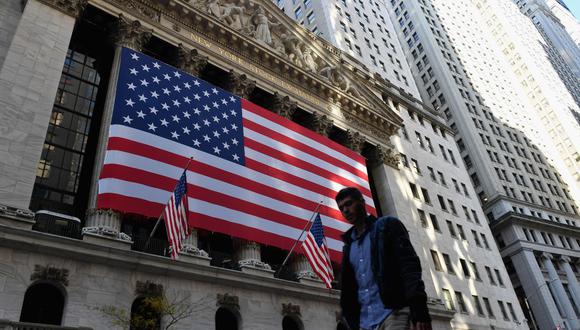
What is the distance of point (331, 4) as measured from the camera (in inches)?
2657

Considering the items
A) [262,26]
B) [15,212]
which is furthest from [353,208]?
[262,26]

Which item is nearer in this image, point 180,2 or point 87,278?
point 87,278

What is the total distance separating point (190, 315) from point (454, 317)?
79.9 ft

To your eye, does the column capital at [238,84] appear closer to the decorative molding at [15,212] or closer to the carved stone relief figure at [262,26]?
the carved stone relief figure at [262,26]

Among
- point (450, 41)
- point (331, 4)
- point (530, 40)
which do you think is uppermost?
point (530, 40)

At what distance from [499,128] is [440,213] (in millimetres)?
48443

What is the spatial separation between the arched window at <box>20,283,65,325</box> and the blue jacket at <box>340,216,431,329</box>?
53.3 feet

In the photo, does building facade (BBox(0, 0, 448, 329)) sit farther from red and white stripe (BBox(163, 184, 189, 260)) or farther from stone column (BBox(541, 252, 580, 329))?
stone column (BBox(541, 252, 580, 329))

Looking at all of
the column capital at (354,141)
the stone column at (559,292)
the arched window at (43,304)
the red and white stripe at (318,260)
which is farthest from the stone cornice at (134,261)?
the stone column at (559,292)

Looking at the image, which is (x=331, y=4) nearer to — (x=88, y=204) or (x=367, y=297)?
(x=88, y=204)

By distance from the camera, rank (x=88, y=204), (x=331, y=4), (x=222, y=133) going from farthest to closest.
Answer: (x=331, y=4), (x=222, y=133), (x=88, y=204)

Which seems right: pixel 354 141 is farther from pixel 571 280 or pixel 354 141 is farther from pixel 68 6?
pixel 571 280

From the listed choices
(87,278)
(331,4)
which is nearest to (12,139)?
(87,278)

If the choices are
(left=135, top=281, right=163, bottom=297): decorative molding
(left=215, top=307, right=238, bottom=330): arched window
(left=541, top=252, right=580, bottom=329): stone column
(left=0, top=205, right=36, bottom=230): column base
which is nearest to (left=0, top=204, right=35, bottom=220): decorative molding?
(left=0, top=205, right=36, bottom=230): column base
